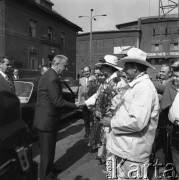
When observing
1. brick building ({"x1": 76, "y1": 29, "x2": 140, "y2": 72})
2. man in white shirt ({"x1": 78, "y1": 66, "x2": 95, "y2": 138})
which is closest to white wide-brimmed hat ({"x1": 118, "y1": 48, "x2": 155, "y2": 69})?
man in white shirt ({"x1": 78, "y1": 66, "x2": 95, "y2": 138})

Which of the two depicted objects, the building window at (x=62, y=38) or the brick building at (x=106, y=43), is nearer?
the building window at (x=62, y=38)

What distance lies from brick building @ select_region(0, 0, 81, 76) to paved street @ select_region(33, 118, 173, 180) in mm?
11685

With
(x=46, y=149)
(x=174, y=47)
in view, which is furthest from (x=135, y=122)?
(x=174, y=47)

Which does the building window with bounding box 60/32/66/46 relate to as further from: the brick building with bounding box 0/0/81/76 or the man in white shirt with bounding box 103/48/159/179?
the man in white shirt with bounding box 103/48/159/179

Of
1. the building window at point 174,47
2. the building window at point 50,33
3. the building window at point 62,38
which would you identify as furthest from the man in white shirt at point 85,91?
the building window at point 174,47

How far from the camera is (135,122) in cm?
247

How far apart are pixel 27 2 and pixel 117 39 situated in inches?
1000

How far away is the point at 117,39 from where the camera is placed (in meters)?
44.0

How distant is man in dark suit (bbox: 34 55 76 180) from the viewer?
3.72m

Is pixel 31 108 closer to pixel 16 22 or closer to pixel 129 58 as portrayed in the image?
pixel 129 58

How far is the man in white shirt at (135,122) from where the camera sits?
2.50 meters

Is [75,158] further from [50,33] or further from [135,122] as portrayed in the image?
[50,33]

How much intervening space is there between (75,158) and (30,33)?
60.8 ft

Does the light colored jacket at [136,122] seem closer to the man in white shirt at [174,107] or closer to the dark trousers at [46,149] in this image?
the man in white shirt at [174,107]
